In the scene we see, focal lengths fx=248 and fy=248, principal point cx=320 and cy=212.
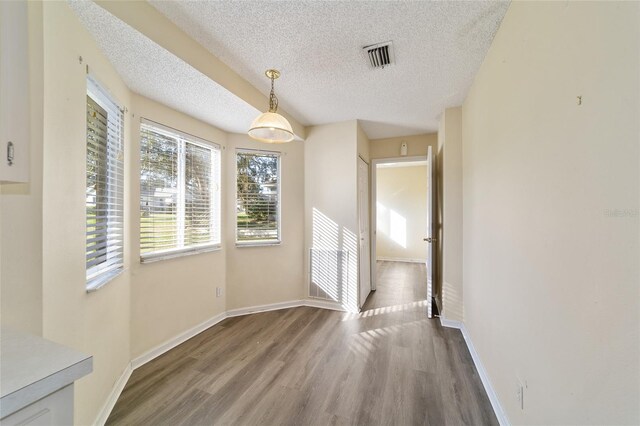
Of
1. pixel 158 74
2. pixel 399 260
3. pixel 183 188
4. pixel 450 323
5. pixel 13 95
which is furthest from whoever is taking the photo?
pixel 399 260

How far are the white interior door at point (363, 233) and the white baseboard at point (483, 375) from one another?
1.15 meters

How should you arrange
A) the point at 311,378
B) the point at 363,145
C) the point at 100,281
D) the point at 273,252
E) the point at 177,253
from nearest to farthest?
the point at 100,281 → the point at 311,378 → the point at 177,253 → the point at 273,252 → the point at 363,145

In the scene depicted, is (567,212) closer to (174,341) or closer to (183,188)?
(183,188)

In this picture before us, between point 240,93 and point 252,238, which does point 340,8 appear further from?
point 252,238

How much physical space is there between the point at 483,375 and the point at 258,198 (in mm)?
2895

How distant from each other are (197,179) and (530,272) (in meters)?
2.93

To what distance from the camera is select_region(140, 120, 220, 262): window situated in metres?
2.25

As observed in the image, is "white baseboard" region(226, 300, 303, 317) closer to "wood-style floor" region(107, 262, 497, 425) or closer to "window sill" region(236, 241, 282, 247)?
"wood-style floor" region(107, 262, 497, 425)

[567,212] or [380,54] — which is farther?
[380,54]

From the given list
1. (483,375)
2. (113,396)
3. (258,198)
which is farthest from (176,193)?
(483,375)

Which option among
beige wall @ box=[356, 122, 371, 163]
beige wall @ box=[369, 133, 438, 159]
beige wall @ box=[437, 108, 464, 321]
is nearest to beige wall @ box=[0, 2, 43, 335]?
beige wall @ box=[356, 122, 371, 163]

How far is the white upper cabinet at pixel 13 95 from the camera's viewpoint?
0.77m

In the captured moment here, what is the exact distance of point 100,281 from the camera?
5.18 ft

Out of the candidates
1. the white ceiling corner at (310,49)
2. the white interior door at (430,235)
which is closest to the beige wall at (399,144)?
the white interior door at (430,235)
